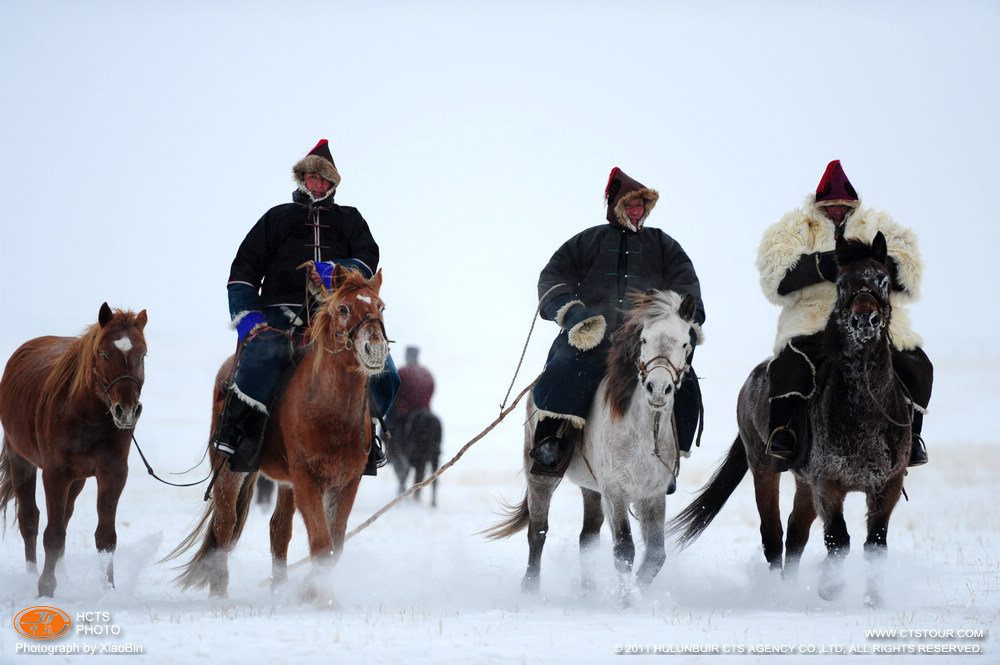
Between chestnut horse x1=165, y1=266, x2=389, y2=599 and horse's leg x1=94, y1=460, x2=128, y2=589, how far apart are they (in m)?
1.11

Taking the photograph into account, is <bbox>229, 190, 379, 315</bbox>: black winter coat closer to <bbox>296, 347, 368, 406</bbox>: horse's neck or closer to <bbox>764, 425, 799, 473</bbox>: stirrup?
<bbox>296, 347, 368, 406</bbox>: horse's neck

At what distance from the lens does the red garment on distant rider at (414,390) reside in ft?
49.4

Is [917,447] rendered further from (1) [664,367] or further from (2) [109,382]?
(2) [109,382]

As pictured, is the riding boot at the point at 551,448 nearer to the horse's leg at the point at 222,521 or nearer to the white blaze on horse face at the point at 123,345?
the horse's leg at the point at 222,521

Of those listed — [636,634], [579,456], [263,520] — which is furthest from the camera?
[263,520]

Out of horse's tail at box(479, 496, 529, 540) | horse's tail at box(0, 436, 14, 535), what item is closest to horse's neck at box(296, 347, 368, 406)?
horse's tail at box(479, 496, 529, 540)

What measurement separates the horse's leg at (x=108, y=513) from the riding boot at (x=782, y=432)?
15.0ft

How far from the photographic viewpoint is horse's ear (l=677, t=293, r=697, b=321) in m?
5.97

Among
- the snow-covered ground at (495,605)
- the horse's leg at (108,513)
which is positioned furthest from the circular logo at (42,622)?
the horse's leg at (108,513)

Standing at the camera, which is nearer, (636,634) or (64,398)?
(636,634)

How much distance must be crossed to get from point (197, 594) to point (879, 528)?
5.10m

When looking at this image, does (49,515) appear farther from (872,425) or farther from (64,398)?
(872,425)

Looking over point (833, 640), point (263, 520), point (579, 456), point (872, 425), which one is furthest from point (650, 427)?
point (263, 520)

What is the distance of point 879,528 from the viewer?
19.7 feet
